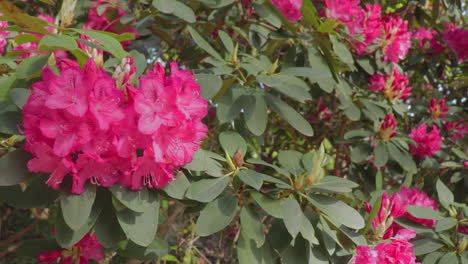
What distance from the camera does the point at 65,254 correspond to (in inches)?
57.3

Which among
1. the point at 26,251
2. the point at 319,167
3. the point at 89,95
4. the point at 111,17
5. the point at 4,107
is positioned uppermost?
the point at 89,95

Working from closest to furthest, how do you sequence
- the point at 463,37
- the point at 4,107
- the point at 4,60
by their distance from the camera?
the point at 4,107 < the point at 4,60 < the point at 463,37

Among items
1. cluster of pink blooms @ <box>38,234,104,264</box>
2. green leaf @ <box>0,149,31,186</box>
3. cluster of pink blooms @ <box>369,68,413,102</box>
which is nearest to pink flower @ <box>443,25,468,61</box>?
cluster of pink blooms @ <box>369,68,413,102</box>

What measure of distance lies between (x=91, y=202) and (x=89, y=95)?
220 millimetres

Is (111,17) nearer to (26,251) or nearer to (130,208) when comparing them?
(26,251)

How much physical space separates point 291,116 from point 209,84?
388mm

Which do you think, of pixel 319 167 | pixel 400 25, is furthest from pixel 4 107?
pixel 400 25

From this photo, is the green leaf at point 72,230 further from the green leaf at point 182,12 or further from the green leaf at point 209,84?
the green leaf at point 182,12

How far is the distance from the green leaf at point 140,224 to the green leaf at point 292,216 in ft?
1.02

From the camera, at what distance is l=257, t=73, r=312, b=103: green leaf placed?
1.31 meters

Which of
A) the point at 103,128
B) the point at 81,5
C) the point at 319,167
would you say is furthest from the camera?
the point at 81,5

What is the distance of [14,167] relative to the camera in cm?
92

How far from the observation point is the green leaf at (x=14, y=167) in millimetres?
895

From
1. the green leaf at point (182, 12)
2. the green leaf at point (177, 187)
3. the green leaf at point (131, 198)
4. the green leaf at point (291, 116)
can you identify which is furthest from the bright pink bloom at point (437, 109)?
the green leaf at point (131, 198)
